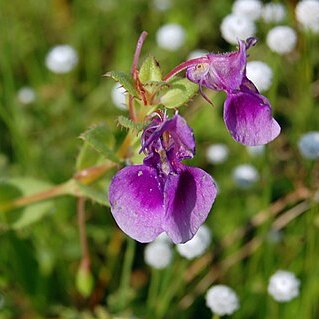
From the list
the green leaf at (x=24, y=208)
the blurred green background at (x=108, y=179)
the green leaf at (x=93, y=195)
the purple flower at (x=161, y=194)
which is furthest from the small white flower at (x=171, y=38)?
the purple flower at (x=161, y=194)

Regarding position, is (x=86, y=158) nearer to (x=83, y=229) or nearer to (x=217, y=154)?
(x=83, y=229)

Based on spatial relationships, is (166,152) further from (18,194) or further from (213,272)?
(213,272)

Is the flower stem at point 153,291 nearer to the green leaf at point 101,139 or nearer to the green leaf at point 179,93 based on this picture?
the green leaf at point 101,139

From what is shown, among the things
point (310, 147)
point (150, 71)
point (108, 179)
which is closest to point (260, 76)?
point (310, 147)

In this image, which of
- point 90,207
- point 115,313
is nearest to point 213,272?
point 115,313

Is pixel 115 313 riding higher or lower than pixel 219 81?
lower
